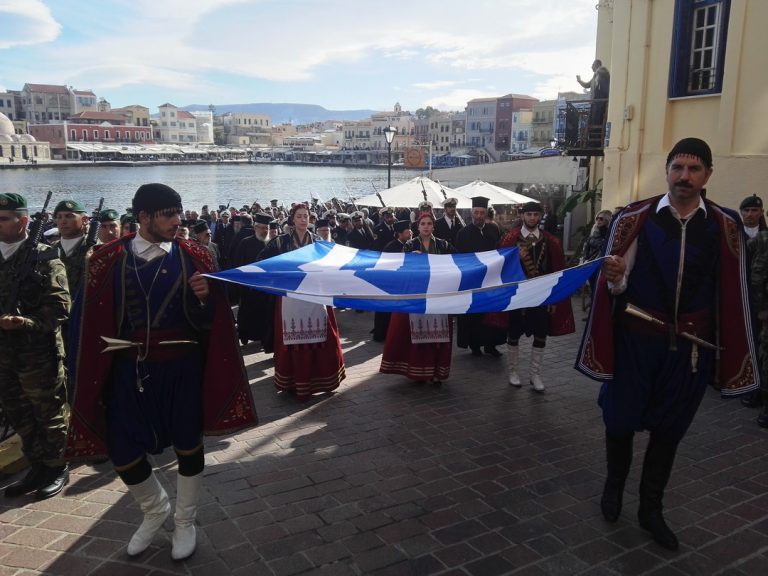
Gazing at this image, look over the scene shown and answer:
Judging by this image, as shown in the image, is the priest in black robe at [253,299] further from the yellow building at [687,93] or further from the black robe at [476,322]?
the yellow building at [687,93]

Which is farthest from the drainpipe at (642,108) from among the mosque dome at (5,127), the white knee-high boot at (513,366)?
the mosque dome at (5,127)

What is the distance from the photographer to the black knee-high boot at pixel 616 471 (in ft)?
12.4

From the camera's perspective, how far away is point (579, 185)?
16.8 metres

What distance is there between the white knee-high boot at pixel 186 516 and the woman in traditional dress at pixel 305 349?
2.62 metres

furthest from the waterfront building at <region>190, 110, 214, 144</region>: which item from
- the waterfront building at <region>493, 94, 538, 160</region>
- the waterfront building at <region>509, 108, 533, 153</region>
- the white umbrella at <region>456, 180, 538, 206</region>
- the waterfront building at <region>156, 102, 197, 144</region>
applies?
the white umbrella at <region>456, 180, 538, 206</region>

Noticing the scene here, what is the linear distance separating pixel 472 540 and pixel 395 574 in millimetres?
566

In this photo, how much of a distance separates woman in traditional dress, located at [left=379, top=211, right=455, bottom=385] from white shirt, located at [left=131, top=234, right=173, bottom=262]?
3446mm

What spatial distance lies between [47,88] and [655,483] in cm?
15620

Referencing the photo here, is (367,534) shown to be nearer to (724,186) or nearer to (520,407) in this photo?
(520,407)

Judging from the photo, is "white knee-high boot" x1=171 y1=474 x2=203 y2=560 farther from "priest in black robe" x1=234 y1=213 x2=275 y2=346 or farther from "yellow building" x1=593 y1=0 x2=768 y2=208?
"yellow building" x1=593 y1=0 x2=768 y2=208

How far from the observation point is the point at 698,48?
9852 mm

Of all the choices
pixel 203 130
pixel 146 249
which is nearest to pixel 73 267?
pixel 146 249

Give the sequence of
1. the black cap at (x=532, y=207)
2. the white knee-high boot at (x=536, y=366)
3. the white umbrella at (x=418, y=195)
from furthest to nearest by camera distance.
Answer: the white umbrella at (x=418, y=195)
the white knee-high boot at (x=536, y=366)
the black cap at (x=532, y=207)

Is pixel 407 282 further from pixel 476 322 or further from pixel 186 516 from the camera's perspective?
pixel 476 322
